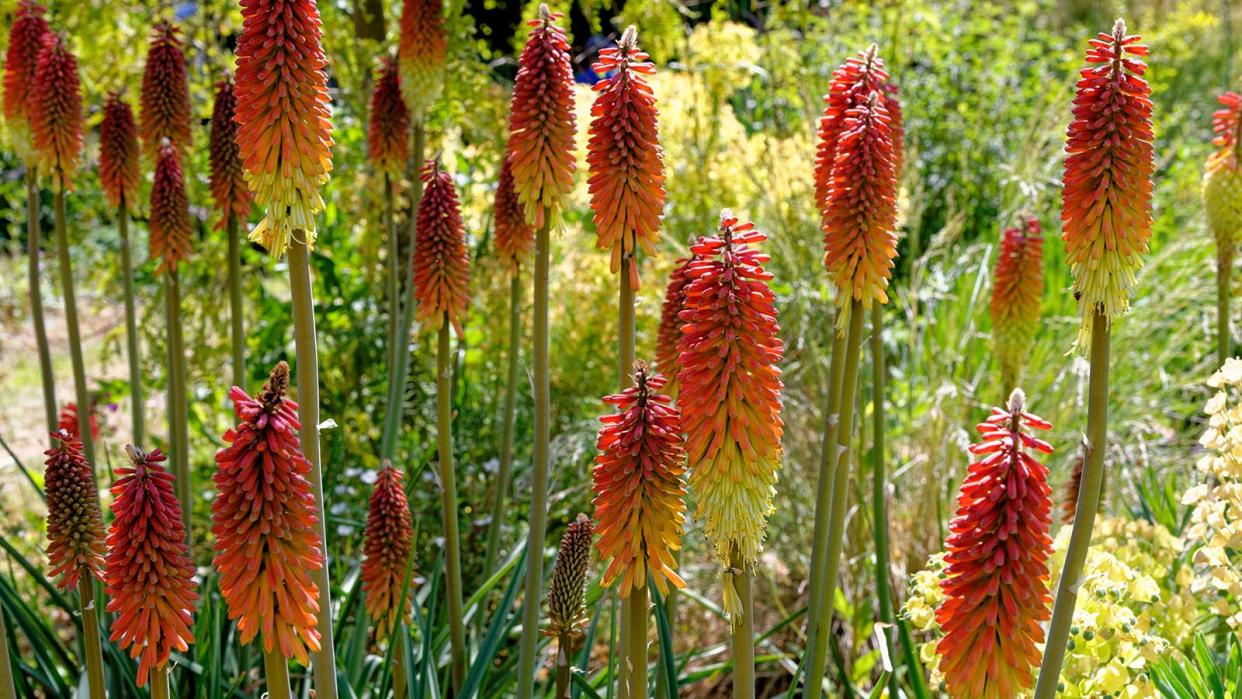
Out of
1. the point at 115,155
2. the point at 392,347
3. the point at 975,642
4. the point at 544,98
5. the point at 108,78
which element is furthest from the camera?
the point at 108,78

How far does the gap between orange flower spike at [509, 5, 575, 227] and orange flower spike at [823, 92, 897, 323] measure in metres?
0.68

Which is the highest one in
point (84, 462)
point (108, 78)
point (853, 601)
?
point (108, 78)

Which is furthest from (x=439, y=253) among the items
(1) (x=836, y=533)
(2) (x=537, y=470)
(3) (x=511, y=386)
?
(1) (x=836, y=533)

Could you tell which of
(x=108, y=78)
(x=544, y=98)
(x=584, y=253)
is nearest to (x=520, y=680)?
(x=544, y=98)

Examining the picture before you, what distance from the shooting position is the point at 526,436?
6195mm

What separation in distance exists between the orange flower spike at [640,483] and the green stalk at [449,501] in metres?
1.17

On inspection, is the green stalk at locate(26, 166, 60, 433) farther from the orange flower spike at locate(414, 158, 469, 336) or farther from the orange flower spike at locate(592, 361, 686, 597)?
the orange flower spike at locate(592, 361, 686, 597)

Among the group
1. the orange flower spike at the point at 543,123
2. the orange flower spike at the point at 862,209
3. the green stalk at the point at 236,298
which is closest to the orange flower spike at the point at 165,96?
the green stalk at the point at 236,298

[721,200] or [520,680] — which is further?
[721,200]

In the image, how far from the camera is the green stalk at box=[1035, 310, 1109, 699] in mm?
2373

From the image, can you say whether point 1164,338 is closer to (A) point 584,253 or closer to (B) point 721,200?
(B) point 721,200

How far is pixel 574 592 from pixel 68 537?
→ 1.17m

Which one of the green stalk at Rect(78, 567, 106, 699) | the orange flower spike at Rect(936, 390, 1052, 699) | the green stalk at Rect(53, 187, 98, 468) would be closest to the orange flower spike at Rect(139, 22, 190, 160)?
the green stalk at Rect(53, 187, 98, 468)

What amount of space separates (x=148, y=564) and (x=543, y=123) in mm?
1422
